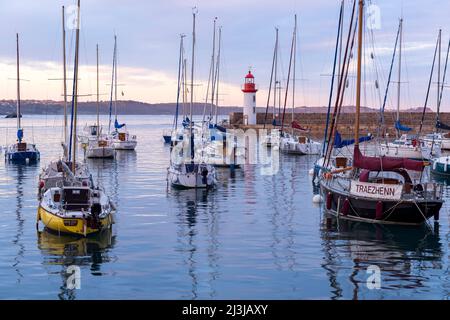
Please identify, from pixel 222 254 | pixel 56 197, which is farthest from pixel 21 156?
pixel 222 254

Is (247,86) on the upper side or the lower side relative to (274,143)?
upper

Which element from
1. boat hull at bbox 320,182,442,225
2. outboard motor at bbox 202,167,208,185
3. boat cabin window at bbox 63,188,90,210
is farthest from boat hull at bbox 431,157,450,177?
boat cabin window at bbox 63,188,90,210

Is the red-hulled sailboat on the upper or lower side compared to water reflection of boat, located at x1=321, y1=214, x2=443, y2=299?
upper

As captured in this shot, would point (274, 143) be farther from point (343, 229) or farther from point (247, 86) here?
point (343, 229)

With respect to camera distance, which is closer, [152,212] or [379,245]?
[379,245]

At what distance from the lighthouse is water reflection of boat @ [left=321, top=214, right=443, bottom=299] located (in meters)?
71.1

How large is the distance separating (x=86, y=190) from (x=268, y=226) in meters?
7.58

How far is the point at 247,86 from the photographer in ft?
319

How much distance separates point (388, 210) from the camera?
24.6m

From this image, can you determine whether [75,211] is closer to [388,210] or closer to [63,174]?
[63,174]

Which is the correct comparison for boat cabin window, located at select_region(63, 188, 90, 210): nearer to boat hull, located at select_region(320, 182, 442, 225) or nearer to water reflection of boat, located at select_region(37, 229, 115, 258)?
water reflection of boat, located at select_region(37, 229, 115, 258)

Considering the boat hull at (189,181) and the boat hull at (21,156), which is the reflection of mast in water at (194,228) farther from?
the boat hull at (21,156)

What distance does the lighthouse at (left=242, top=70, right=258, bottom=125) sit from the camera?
97.1m
